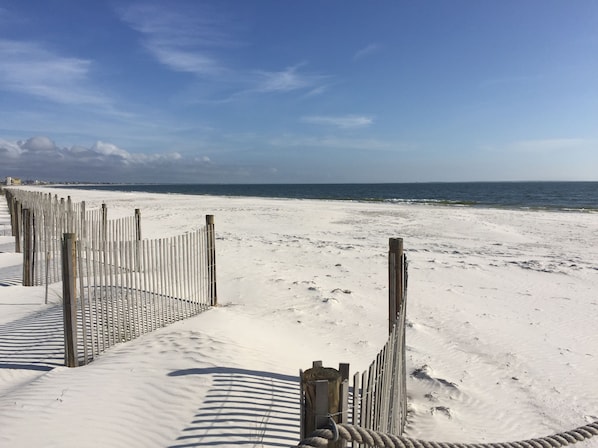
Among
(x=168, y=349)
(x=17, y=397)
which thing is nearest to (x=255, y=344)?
(x=168, y=349)

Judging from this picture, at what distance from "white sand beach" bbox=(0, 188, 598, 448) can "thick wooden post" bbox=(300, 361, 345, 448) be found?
2077 mm

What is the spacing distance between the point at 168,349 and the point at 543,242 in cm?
1670

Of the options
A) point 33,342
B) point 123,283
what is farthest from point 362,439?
point 33,342

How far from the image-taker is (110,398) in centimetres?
452

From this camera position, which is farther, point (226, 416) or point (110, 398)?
point (110, 398)

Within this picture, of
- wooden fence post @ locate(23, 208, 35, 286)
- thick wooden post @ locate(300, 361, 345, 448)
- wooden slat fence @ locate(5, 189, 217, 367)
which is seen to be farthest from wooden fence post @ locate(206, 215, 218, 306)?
thick wooden post @ locate(300, 361, 345, 448)

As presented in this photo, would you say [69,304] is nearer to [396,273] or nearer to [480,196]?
[396,273]

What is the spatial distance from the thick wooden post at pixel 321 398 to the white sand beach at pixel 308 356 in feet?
6.82

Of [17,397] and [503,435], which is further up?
[17,397]

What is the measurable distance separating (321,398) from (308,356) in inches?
172

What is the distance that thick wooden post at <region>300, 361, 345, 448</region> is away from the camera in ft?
6.51

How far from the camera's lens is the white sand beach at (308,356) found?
416 centimetres

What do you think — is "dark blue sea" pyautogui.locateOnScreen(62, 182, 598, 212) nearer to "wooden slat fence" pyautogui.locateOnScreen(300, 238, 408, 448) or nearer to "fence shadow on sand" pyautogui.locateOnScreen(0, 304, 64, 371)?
"wooden slat fence" pyautogui.locateOnScreen(300, 238, 408, 448)

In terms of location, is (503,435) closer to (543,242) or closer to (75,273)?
(75,273)
